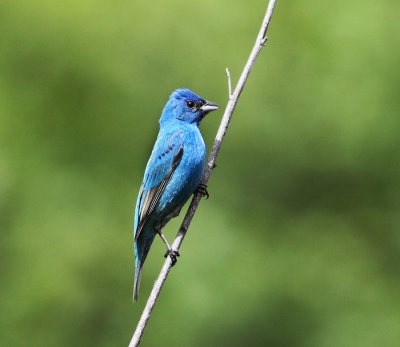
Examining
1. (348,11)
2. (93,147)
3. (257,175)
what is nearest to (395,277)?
(257,175)

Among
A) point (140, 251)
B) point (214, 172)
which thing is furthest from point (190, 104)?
point (214, 172)

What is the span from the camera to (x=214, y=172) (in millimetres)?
8266

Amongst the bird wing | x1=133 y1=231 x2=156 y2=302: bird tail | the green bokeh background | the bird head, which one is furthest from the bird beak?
the green bokeh background

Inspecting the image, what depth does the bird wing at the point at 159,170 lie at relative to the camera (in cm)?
554

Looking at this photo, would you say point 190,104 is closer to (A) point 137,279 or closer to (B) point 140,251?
(B) point 140,251

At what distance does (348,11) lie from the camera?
8.59 meters

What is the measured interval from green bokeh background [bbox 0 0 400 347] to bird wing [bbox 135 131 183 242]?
6.56 feet

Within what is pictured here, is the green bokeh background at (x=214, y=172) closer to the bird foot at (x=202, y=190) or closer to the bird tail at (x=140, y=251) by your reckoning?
the bird tail at (x=140, y=251)

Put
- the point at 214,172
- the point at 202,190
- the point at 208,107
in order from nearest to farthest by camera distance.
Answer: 1. the point at 202,190
2. the point at 208,107
3. the point at 214,172

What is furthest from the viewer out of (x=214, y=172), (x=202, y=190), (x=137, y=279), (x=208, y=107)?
(x=214, y=172)

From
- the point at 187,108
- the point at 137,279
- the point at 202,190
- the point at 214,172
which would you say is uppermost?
the point at 187,108

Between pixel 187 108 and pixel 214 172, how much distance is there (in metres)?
2.44

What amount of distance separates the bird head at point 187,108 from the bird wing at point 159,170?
27 centimetres

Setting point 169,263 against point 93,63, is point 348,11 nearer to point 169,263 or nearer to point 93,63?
point 93,63
